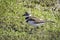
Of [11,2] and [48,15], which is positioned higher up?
[11,2]

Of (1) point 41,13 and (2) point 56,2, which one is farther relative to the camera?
(2) point 56,2

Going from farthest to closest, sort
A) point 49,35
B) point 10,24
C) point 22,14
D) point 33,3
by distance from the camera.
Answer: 1. point 33,3
2. point 22,14
3. point 10,24
4. point 49,35

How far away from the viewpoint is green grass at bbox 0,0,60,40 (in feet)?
21.0

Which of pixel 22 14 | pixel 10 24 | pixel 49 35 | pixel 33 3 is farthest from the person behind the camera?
pixel 33 3

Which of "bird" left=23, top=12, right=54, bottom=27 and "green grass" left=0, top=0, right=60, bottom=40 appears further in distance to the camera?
"bird" left=23, top=12, right=54, bottom=27

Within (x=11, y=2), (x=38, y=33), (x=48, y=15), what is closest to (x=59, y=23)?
(x=48, y=15)

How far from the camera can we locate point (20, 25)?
23.1 feet

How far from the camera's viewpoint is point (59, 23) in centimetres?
746

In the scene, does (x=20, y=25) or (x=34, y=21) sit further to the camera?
(x=20, y=25)

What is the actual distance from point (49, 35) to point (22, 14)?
151 centimetres

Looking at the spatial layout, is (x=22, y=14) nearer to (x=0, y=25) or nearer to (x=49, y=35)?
(x=0, y=25)

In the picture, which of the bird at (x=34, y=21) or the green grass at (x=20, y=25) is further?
the bird at (x=34, y=21)

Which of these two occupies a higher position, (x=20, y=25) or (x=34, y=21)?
(x=34, y=21)

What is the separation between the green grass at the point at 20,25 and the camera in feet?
21.0
